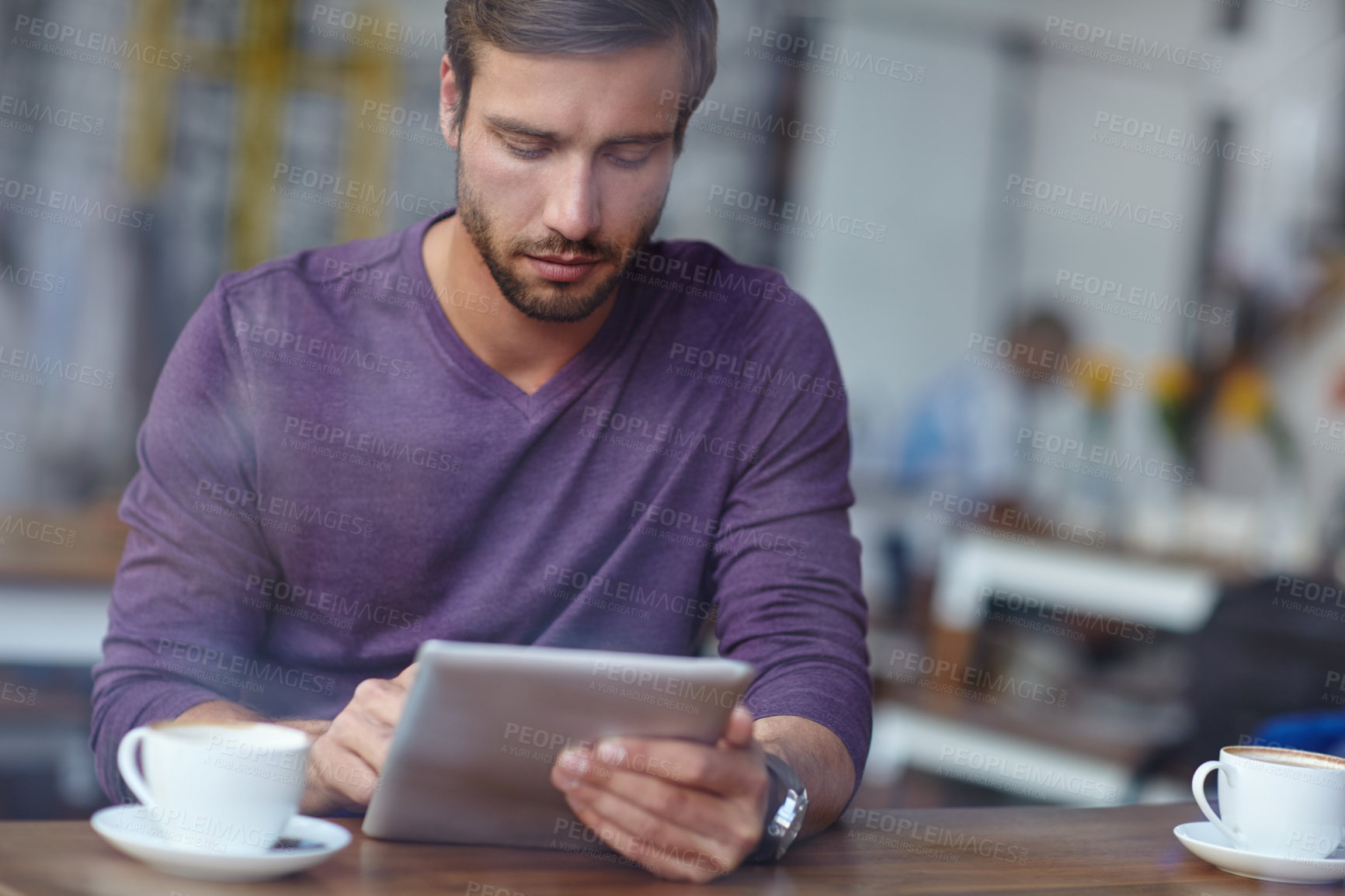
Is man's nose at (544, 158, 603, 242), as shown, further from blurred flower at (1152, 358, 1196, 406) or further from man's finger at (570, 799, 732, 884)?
blurred flower at (1152, 358, 1196, 406)

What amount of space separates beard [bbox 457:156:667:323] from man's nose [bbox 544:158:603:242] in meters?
0.03

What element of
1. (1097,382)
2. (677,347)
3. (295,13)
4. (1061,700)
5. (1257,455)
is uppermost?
(295,13)

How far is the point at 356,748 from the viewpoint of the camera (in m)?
1.00

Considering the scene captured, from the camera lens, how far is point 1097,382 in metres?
4.58

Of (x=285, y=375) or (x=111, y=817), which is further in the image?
(x=285, y=375)

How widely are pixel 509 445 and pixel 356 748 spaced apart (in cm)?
47

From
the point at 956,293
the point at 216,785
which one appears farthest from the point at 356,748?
the point at 956,293

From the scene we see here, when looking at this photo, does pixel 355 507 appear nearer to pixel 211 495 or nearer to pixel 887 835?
pixel 211 495

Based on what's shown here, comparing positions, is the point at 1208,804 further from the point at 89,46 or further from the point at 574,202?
the point at 89,46

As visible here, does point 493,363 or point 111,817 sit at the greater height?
point 493,363

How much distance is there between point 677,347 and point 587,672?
717mm

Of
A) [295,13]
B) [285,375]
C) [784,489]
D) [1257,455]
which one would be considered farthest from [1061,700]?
[295,13]

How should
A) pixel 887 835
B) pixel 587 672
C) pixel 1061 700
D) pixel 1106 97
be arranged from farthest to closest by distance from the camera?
pixel 1106 97 < pixel 1061 700 < pixel 887 835 < pixel 587 672

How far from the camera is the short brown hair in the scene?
1.31m
